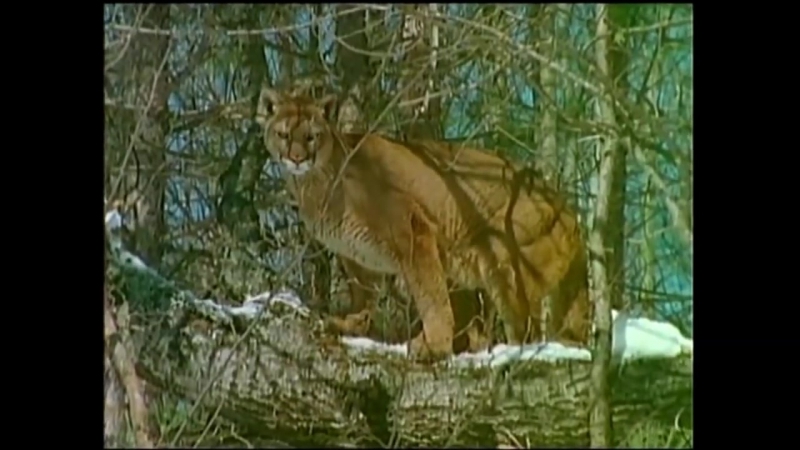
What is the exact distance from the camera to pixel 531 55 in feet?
5.45

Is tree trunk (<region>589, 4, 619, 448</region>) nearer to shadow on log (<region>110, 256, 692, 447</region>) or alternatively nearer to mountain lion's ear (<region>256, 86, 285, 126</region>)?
shadow on log (<region>110, 256, 692, 447</region>)

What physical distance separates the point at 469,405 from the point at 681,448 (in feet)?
1.15

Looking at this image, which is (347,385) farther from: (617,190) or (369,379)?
(617,190)

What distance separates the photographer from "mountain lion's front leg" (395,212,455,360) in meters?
1.68

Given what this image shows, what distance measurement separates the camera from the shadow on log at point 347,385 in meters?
1.67

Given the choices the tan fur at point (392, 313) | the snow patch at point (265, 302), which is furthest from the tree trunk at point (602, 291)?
the snow patch at point (265, 302)

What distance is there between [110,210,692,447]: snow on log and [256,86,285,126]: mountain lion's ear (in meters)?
0.30

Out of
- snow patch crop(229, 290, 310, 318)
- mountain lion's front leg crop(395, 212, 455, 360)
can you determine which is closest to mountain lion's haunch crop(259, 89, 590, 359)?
mountain lion's front leg crop(395, 212, 455, 360)

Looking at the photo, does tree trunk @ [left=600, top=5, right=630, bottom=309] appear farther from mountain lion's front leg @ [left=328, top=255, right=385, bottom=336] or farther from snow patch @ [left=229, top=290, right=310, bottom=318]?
snow patch @ [left=229, top=290, right=310, bottom=318]

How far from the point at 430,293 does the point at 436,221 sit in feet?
0.39

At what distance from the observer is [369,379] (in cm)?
169

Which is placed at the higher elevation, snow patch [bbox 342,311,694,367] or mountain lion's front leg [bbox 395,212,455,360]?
mountain lion's front leg [bbox 395,212,455,360]

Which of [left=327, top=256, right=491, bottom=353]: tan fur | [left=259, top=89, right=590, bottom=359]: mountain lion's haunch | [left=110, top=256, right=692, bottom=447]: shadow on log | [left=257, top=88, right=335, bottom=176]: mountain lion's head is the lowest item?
[left=110, top=256, right=692, bottom=447]: shadow on log
